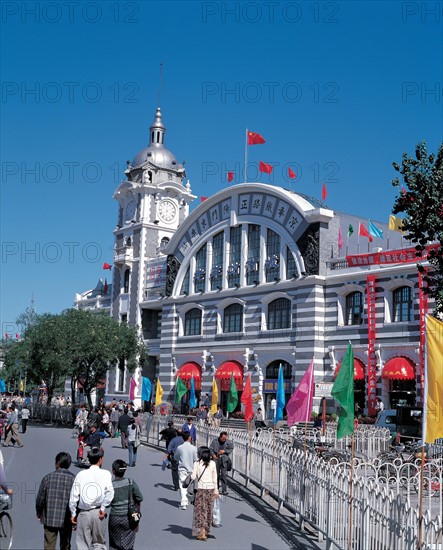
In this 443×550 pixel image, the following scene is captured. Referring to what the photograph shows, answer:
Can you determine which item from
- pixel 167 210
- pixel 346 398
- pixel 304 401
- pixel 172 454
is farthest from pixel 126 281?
pixel 346 398

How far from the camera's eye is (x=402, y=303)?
3784cm

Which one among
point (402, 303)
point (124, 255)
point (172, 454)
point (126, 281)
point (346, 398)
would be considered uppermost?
point (124, 255)

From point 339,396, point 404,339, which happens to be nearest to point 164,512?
point 339,396

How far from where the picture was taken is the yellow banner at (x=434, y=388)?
→ 360 inches

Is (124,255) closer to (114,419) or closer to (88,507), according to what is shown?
(114,419)

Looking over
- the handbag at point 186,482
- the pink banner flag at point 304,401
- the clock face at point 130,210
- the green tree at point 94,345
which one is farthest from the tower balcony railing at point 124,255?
the handbag at point 186,482

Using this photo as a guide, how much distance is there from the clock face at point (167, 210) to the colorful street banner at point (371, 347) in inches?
878

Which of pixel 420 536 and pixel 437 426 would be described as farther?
pixel 437 426

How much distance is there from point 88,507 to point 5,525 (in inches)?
91.6

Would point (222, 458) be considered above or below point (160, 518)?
above

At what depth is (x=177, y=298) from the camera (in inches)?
2014

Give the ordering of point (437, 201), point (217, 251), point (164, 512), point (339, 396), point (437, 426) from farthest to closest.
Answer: point (217, 251), point (437, 201), point (164, 512), point (339, 396), point (437, 426)

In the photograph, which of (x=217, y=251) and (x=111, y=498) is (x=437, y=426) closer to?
(x=111, y=498)

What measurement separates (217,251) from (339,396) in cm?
3587
